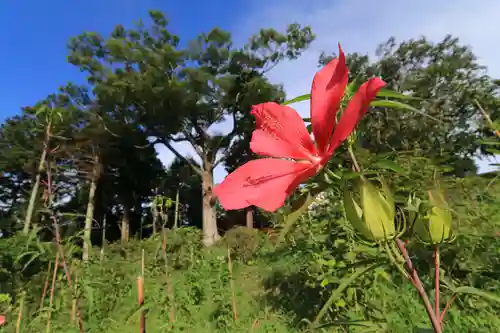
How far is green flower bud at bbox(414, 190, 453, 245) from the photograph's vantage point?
1.34 ft

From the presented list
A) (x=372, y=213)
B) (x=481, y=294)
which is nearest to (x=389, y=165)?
(x=372, y=213)

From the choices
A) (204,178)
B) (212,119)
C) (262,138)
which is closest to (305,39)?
(212,119)

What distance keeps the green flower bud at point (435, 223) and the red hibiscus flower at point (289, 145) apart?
14 cm

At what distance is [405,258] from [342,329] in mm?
1762

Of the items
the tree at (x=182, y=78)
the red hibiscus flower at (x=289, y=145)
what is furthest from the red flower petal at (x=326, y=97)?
the tree at (x=182, y=78)

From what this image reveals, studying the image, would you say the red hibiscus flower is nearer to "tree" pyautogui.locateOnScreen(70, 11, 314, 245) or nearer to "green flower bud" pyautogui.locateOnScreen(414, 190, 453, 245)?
"green flower bud" pyautogui.locateOnScreen(414, 190, 453, 245)

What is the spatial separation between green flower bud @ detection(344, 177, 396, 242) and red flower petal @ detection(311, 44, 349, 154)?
0.21ft

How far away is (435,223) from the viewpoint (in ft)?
1.35

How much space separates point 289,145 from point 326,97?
0.08 meters

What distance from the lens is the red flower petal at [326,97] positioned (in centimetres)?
34

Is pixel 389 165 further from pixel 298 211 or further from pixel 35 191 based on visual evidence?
pixel 35 191

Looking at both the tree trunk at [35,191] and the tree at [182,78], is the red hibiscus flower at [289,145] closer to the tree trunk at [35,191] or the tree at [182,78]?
the tree trunk at [35,191]

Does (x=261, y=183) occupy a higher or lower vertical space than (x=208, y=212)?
lower

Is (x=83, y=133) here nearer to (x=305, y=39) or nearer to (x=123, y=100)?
(x=123, y=100)
